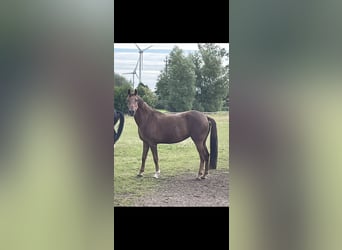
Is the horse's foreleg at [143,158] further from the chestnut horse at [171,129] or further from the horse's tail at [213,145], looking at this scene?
the horse's tail at [213,145]

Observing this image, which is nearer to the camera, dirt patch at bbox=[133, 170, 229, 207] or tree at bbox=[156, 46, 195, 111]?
dirt patch at bbox=[133, 170, 229, 207]

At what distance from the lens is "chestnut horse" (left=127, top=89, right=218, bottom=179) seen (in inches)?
Answer: 106

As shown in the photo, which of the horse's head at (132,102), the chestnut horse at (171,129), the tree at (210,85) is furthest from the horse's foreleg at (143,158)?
the tree at (210,85)

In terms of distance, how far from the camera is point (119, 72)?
8.54 feet

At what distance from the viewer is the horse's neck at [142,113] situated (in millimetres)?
2707

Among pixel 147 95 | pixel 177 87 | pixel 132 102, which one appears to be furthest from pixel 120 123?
pixel 177 87

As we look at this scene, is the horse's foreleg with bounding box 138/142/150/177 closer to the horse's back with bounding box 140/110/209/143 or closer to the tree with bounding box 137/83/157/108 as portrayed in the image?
the horse's back with bounding box 140/110/209/143

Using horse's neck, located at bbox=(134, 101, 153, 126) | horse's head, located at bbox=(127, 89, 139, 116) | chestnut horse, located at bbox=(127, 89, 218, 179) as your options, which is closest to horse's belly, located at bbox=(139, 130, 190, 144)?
chestnut horse, located at bbox=(127, 89, 218, 179)

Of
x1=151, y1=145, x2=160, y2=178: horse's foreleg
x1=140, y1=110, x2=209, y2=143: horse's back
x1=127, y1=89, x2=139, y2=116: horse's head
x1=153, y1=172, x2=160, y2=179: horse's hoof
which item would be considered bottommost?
x1=153, y1=172, x2=160, y2=179: horse's hoof
